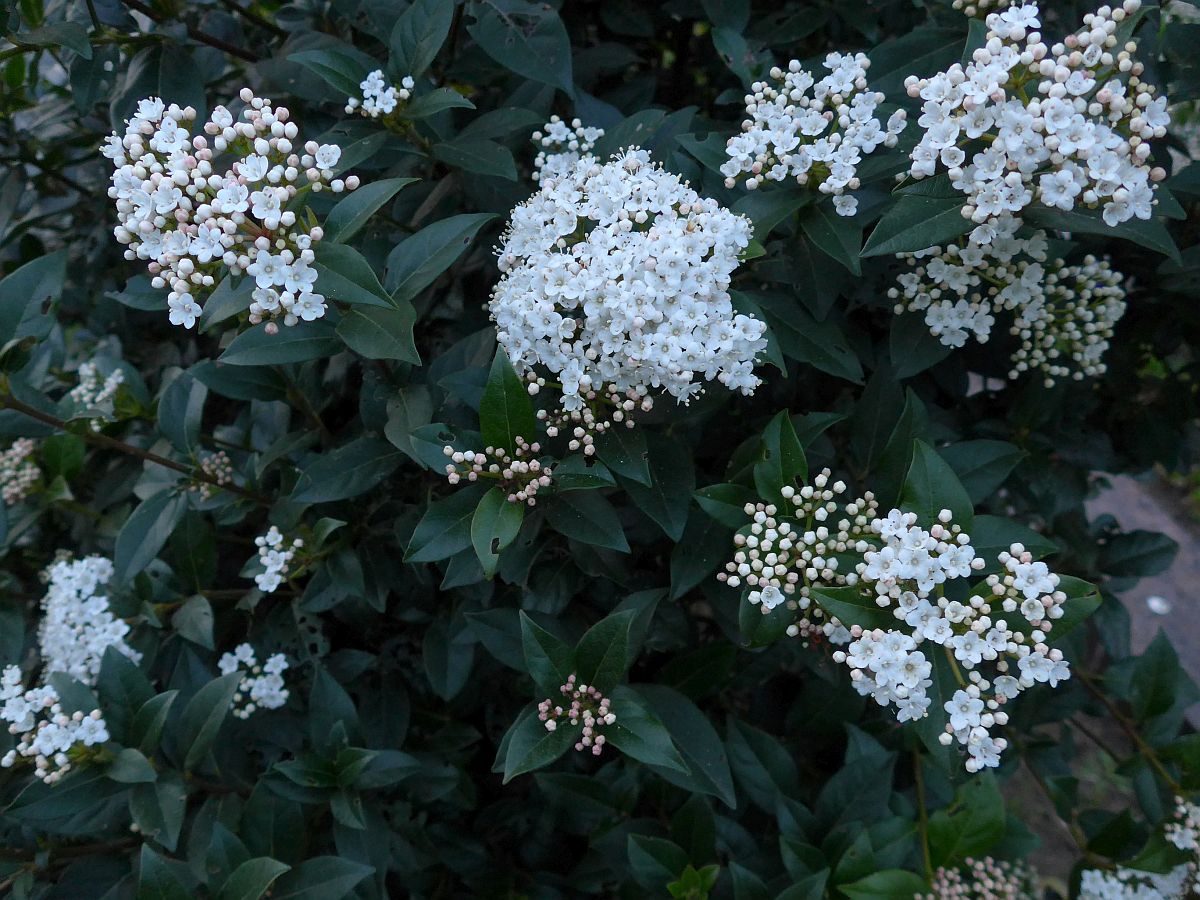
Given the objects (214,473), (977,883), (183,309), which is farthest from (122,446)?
(977,883)

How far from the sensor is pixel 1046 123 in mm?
1678

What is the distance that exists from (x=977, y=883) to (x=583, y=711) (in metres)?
1.40

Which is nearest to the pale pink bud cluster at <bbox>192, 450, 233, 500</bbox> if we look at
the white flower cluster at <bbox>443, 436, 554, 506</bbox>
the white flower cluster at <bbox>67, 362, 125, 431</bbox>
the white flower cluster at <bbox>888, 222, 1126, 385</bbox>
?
the white flower cluster at <bbox>67, 362, 125, 431</bbox>

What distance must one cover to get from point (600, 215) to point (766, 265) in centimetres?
54

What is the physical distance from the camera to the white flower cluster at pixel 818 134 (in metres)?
2.04

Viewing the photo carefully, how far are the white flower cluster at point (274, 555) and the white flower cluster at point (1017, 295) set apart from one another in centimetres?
179

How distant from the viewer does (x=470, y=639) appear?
2592mm

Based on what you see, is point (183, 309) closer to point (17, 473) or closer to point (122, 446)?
point (122, 446)

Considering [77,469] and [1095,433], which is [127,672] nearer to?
[77,469]

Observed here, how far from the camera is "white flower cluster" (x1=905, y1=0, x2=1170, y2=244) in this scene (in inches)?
66.9

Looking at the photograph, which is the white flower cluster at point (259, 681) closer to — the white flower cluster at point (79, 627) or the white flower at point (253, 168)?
the white flower cluster at point (79, 627)

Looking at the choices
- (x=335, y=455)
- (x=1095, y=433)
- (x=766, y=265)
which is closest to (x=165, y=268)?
(x=335, y=455)

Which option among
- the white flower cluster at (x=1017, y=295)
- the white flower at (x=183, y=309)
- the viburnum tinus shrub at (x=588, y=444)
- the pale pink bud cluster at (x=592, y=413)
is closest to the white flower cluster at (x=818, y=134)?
the viburnum tinus shrub at (x=588, y=444)

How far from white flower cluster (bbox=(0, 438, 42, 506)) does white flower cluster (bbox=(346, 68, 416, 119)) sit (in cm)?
165
